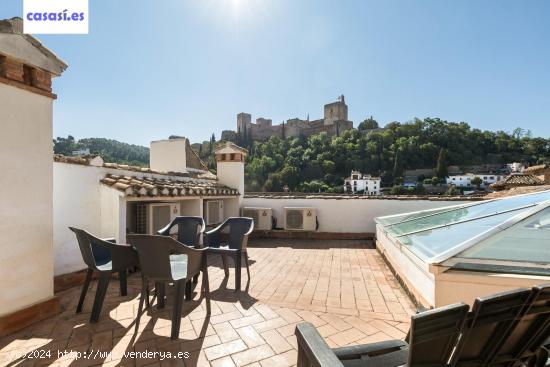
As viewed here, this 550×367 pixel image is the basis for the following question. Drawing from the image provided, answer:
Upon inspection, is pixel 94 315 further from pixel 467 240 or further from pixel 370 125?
pixel 370 125

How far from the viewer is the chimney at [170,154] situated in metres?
11.2

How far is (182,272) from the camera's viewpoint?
2.69 metres

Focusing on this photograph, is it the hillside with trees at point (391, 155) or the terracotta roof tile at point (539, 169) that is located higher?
the hillside with trees at point (391, 155)

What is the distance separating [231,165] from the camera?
8.91 m

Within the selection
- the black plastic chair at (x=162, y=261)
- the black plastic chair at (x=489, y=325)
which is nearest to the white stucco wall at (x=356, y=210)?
the black plastic chair at (x=162, y=261)

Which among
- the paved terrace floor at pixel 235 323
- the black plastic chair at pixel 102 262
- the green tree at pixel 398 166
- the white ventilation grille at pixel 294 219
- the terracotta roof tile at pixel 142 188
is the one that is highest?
the green tree at pixel 398 166

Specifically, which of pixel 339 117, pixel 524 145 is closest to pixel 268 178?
pixel 339 117

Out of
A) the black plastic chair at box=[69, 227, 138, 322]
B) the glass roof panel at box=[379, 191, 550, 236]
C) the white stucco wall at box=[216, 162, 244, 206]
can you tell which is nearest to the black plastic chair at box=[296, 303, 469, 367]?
the black plastic chair at box=[69, 227, 138, 322]

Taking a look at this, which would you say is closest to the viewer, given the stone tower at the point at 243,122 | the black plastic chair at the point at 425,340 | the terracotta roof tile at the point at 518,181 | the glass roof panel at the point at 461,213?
the black plastic chair at the point at 425,340

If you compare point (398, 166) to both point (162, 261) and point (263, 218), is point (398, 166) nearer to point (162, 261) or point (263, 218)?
point (263, 218)

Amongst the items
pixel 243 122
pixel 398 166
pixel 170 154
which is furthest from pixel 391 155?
pixel 170 154

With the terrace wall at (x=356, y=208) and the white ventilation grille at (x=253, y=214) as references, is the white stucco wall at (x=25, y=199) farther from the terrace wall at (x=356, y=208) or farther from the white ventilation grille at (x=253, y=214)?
the terrace wall at (x=356, y=208)

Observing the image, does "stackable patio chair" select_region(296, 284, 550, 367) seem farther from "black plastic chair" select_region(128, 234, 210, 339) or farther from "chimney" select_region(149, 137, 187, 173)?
"chimney" select_region(149, 137, 187, 173)

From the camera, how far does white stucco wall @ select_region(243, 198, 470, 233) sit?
25.7 feet
